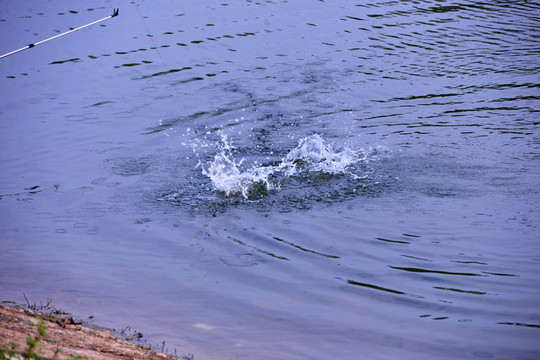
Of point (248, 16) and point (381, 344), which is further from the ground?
point (248, 16)

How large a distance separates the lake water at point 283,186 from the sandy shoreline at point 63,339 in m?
0.40

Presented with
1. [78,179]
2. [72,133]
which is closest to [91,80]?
[72,133]

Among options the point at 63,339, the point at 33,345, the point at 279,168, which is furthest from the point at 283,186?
the point at 33,345

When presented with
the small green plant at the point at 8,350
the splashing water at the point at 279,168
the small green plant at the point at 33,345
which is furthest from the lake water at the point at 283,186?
the small green plant at the point at 33,345

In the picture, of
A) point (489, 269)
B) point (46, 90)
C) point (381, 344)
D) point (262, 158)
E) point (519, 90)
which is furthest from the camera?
point (46, 90)

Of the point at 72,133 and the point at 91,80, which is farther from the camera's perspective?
the point at 91,80

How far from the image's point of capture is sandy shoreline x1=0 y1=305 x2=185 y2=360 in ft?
15.6

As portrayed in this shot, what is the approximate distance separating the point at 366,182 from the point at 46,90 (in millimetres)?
7498

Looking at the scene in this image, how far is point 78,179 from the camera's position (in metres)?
9.64

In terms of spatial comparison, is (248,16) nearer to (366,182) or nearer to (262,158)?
(262,158)

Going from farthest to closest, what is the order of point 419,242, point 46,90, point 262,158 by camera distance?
1. point 46,90
2. point 262,158
3. point 419,242

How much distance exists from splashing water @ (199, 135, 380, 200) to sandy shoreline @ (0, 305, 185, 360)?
355 cm

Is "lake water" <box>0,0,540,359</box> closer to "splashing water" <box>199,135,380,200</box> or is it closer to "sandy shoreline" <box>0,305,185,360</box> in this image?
"splashing water" <box>199,135,380,200</box>

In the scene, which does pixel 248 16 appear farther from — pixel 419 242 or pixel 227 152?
pixel 419 242
